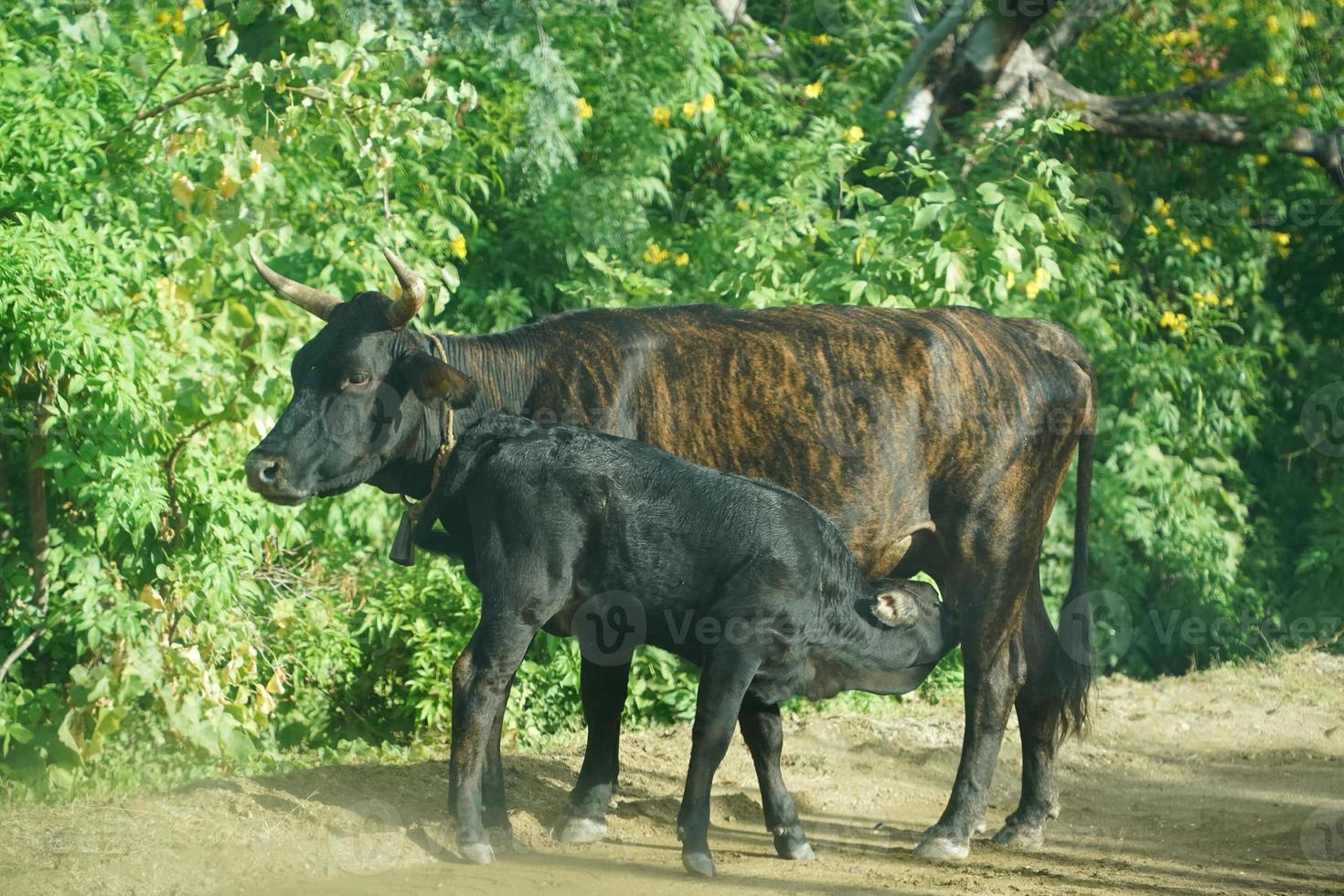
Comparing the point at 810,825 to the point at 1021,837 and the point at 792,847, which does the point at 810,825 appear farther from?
the point at 1021,837

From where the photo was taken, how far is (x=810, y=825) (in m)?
6.48

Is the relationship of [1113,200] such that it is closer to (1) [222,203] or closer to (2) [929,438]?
(2) [929,438]

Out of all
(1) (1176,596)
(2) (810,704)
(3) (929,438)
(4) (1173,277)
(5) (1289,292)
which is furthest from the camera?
(5) (1289,292)

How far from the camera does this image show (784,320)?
649cm

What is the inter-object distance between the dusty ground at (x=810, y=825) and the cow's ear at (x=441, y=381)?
1.55m

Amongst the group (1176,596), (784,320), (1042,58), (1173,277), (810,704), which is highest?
(1042,58)

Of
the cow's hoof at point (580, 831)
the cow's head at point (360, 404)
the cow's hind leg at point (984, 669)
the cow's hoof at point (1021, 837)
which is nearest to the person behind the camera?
the cow's head at point (360, 404)

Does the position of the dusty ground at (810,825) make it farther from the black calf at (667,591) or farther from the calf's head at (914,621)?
the calf's head at (914,621)

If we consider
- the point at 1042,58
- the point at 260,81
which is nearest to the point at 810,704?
the point at 260,81

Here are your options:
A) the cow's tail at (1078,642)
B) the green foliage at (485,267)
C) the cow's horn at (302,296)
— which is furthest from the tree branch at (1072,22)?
the cow's horn at (302,296)

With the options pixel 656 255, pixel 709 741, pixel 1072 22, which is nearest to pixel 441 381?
pixel 709 741

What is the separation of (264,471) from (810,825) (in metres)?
2.68

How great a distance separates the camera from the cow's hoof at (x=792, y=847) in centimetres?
575

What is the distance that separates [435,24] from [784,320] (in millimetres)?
4055
